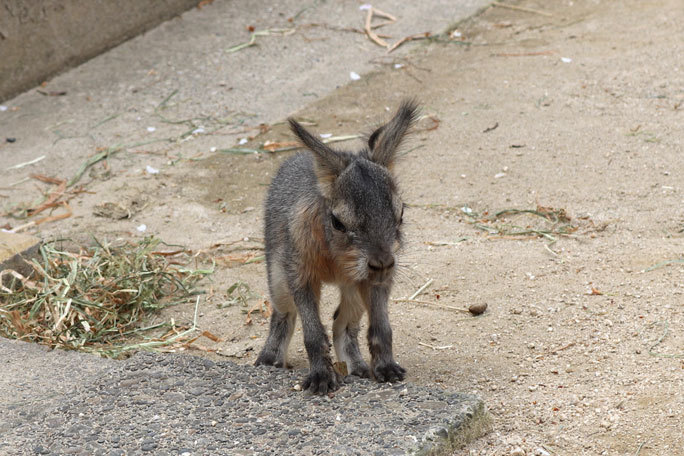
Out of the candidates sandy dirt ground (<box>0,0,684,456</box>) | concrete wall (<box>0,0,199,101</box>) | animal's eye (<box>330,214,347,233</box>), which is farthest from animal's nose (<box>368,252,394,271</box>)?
concrete wall (<box>0,0,199,101</box>)

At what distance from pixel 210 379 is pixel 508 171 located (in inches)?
136

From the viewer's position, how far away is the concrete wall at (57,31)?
324 inches

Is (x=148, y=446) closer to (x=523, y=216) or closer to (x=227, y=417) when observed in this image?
(x=227, y=417)

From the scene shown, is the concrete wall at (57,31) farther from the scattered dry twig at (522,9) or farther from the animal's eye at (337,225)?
the animal's eye at (337,225)

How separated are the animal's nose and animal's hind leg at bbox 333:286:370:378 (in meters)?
0.82

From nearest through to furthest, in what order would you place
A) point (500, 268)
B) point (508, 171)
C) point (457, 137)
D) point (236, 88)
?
point (500, 268) < point (508, 171) < point (457, 137) < point (236, 88)

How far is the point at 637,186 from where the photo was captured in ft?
19.8

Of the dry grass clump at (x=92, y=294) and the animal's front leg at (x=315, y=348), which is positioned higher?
the animal's front leg at (x=315, y=348)

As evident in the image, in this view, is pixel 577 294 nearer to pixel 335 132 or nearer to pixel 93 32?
pixel 335 132

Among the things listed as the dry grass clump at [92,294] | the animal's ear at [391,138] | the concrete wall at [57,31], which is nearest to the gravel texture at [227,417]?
the dry grass clump at [92,294]

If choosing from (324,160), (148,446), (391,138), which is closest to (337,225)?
(324,160)

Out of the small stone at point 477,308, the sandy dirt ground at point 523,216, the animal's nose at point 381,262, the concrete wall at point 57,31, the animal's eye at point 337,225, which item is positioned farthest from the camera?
the concrete wall at point 57,31

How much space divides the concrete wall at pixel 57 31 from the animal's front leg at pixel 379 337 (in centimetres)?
573

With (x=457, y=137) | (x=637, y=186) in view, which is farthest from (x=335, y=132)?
(x=637, y=186)
